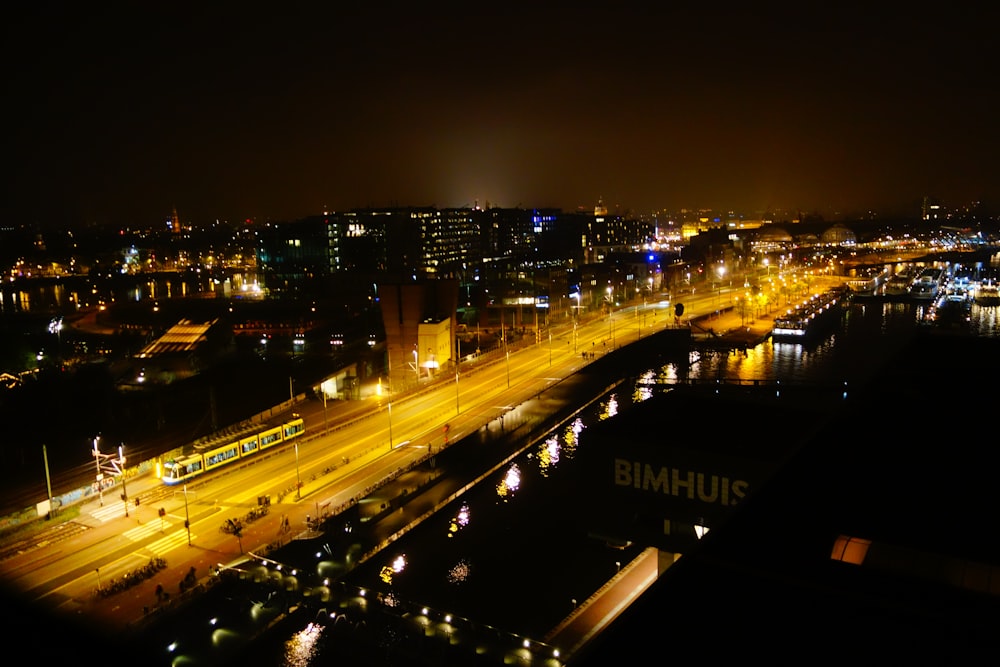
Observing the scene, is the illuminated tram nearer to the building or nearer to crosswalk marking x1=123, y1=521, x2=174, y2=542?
crosswalk marking x1=123, y1=521, x2=174, y2=542

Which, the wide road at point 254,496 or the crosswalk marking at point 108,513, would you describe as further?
the crosswalk marking at point 108,513

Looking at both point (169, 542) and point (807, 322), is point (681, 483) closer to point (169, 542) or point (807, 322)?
point (169, 542)

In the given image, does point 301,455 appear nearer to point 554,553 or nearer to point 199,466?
point 199,466

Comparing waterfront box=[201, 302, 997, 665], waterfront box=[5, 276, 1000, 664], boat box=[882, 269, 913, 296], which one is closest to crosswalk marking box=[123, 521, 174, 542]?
waterfront box=[5, 276, 1000, 664]

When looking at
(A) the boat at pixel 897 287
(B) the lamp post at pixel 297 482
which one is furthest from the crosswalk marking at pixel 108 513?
(A) the boat at pixel 897 287

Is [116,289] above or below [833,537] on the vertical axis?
below

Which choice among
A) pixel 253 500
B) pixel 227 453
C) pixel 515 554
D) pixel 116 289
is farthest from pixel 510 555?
pixel 116 289

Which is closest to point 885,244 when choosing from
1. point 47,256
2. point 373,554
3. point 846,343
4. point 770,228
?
point 770,228

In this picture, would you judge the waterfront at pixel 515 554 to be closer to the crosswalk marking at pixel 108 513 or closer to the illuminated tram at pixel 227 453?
the crosswalk marking at pixel 108 513
